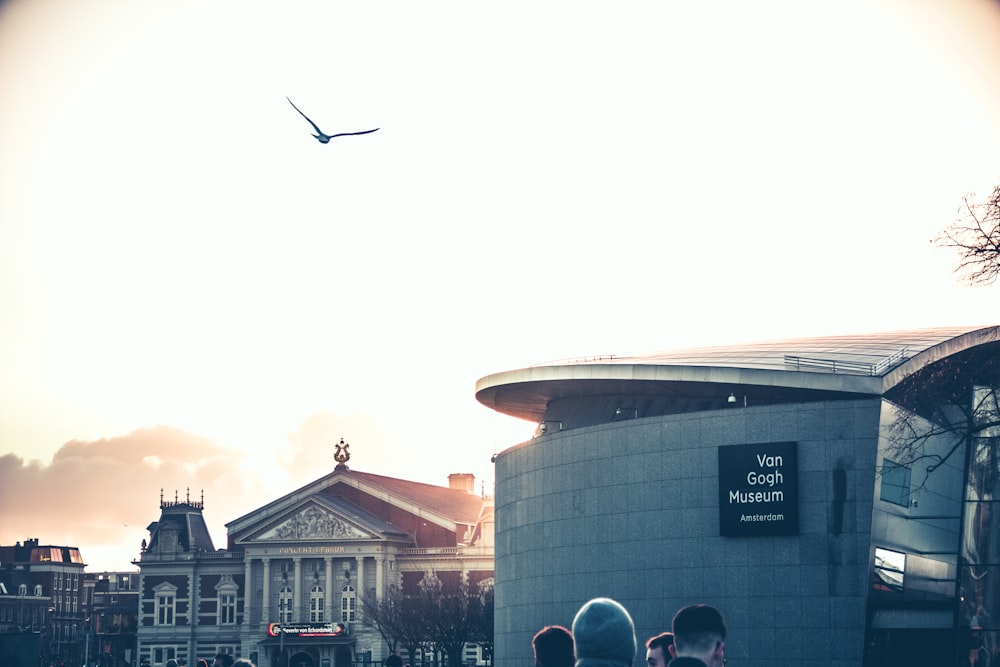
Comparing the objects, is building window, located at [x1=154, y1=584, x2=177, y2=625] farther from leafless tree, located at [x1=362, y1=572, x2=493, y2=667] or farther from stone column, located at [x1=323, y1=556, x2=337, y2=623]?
leafless tree, located at [x1=362, y1=572, x2=493, y2=667]

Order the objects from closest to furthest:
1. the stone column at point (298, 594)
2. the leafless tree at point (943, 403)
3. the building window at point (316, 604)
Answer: the leafless tree at point (943, 403) < the building window at point (316, 604) < the stone column at point (298, 594)

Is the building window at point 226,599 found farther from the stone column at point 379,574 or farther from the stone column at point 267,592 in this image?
the stone column at point 379,574

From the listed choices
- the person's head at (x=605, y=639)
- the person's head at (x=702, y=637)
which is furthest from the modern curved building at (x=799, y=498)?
the person's head at (x=605, y=639)

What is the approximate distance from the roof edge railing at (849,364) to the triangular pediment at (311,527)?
53.3 meters

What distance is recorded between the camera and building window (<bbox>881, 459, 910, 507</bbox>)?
137ft

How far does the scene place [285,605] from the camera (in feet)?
316

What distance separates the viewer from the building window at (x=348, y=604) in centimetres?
9444

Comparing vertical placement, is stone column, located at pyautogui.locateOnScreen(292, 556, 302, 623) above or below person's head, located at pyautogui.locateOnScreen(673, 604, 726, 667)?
below

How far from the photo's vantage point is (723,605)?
43250 millimetres

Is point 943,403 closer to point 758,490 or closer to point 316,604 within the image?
point 758,490

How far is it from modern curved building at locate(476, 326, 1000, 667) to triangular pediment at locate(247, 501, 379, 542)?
151ft

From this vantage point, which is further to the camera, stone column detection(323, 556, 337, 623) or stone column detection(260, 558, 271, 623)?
stone column detection(260, 558, 271, 623)

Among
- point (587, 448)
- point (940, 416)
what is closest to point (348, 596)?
point (587, 448)

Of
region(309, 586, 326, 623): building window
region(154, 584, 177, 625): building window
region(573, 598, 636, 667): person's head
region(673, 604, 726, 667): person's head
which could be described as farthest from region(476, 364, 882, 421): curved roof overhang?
region(154, 584, 177, 625): building window
